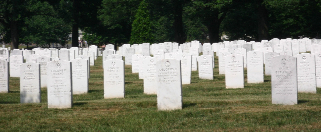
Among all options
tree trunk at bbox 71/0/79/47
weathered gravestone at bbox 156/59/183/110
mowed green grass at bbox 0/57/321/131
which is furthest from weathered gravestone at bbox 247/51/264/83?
tree trunk at bbox 71/0/79/47

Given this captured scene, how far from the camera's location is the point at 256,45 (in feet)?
90.4

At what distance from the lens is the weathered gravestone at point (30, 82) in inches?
533

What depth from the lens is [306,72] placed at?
14.1 metres

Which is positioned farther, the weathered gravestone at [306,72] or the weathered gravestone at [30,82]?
the weathered gravestone at [306,72]

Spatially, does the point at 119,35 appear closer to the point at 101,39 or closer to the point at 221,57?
the point at 101,39

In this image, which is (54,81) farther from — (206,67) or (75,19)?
(75,19)

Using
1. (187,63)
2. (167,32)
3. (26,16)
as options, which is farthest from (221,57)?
(167,32)

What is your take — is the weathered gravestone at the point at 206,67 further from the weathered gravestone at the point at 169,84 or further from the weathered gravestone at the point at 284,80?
the weathered gravestone at the point at 169,84

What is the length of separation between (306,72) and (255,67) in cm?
349

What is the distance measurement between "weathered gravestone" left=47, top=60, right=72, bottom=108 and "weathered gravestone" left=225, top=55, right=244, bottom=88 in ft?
19.4

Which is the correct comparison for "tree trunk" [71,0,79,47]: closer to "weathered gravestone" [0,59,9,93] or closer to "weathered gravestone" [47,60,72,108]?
"weathered gravestone" [0,59,9,93]

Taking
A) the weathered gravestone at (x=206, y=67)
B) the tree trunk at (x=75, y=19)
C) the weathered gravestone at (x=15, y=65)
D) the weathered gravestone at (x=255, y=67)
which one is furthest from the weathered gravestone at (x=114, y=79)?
the tree trunk at (x=75, y=19)

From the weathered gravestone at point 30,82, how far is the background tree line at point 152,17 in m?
24.7

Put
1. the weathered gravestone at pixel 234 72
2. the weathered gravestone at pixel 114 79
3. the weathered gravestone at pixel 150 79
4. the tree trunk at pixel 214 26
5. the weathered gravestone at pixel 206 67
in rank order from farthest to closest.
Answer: the tree trunk at pixel 214 26, the weathered gravestone at pixel 206 67, the weathered gravestone at pixel 234 72, the weathered gravestone at pixel 150 79, the weathered gravestone at pixel 114 79
